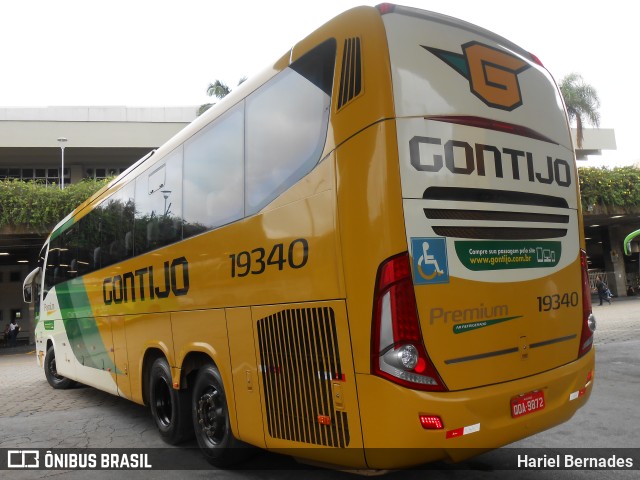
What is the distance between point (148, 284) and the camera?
6.21 meters

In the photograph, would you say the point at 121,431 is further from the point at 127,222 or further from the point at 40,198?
the point at 40,198

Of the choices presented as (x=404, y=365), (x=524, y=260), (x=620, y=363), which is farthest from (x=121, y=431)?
(x=620, y=363)

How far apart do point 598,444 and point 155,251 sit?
514 cm

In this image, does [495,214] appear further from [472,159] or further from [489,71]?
[489,71]

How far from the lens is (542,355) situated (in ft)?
12.5

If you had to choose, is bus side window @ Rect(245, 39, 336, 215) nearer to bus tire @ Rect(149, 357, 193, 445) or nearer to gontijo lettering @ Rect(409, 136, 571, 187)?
gontijo lettering @ Rect(409, 136, 571, 187)

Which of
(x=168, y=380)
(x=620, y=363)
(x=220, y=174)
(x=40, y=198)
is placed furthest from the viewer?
(x=40, y=198)

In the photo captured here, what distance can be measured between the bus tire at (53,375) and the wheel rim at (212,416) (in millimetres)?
6836

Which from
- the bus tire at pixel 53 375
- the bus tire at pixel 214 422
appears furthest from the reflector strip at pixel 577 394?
the bus tire at pixel 53 375

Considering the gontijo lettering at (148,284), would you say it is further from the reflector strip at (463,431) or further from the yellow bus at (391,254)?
the reflector strip at (463,431)

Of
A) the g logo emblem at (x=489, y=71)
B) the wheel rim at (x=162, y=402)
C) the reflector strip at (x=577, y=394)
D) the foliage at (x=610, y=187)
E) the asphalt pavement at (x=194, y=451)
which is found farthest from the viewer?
the foliage at (x=610, y=187)

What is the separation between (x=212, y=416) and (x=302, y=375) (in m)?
1.71

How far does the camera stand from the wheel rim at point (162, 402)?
19.9 feet

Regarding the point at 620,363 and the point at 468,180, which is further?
the point at 620,363
